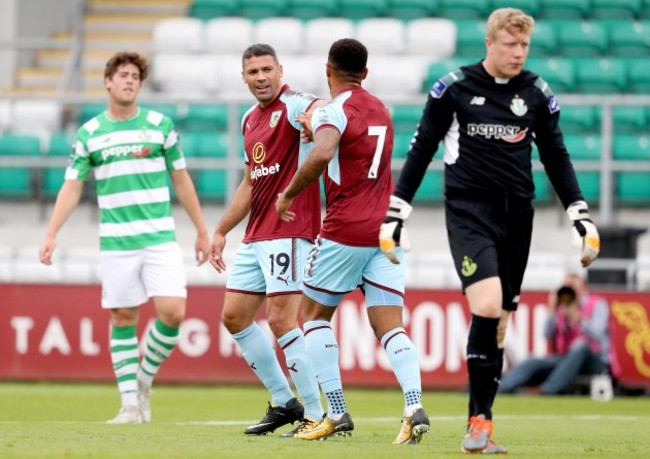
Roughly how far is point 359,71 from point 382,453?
7.00ft

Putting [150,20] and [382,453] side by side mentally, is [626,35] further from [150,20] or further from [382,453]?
[382,453]

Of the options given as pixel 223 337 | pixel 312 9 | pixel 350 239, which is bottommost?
pixel 223 337

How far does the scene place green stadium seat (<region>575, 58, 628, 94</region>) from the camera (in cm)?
1858

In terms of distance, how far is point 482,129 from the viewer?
712 centimetres

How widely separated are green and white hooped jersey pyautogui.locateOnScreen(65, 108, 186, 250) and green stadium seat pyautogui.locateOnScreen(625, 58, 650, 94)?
9916mm

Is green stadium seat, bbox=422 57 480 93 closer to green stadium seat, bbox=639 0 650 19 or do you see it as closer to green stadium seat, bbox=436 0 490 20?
green stadium seat, bbox=436 0 490 20

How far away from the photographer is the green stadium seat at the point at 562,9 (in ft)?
66.0

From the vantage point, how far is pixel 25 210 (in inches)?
658

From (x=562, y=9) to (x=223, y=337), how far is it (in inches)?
318

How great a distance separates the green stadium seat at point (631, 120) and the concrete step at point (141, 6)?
285 inches

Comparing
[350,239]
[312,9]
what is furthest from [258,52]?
[312,9]

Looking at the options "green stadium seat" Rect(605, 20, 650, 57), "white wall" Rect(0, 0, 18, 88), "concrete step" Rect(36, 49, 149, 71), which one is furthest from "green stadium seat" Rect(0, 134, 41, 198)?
"green stadium seat" Rect(605, 20, 650, 57)

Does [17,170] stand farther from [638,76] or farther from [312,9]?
[638,76]

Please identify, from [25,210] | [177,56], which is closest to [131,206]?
[25,210]
